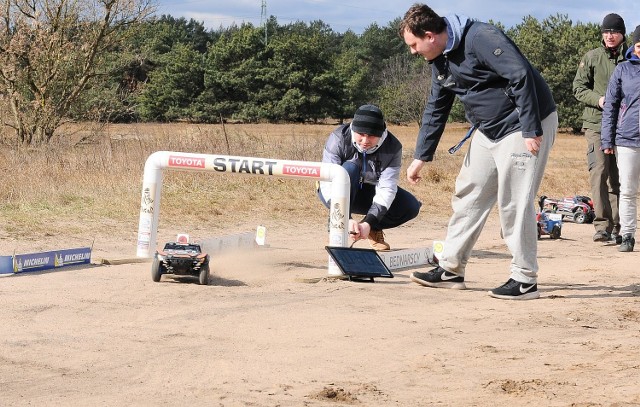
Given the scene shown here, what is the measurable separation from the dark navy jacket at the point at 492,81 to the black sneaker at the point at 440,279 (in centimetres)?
122

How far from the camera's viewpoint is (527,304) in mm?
6953

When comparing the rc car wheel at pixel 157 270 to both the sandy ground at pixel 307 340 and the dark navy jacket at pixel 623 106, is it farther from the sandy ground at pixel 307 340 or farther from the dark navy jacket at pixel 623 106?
the dark navy jacket at pixel 623 106

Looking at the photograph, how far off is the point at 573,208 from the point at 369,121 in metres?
5.97

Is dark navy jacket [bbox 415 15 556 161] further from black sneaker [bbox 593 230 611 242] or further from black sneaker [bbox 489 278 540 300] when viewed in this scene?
black sneaker [bbox 593 230 611 242]

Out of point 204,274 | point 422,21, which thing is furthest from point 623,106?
point 204,274

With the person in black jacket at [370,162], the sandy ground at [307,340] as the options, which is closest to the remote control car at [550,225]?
the person in black jacket at [370,162]

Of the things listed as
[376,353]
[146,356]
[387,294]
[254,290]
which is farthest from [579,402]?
[254,290]

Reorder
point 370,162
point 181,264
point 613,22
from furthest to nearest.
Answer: point 613,22
point 370,162
point 181,264

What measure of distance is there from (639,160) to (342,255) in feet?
13.6

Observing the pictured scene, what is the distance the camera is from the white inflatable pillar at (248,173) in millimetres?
7797

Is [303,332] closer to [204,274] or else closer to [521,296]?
[204,274]

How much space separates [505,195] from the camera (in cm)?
692

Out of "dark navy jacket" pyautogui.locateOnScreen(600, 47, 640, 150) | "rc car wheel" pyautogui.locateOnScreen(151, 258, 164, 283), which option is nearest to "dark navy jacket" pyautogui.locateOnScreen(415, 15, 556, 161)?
"rc car wheel" pyautogui.locateOnScreen(151, 258, 164, 283)

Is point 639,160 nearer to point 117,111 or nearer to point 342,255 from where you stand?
point 342,255
